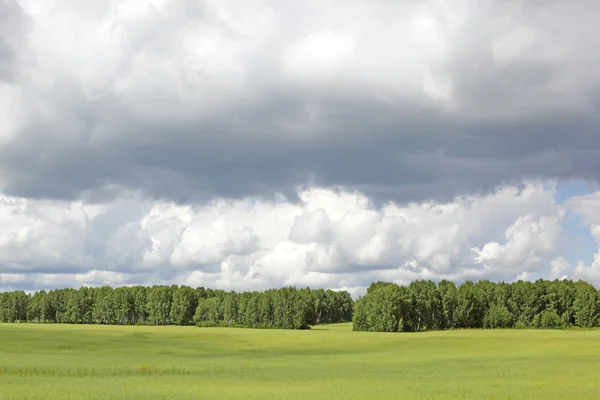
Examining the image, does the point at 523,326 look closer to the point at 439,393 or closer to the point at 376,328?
the point at 376,328

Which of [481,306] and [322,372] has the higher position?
[481,306]

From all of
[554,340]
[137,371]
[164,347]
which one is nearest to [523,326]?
[554,340]

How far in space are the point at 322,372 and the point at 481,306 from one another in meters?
147

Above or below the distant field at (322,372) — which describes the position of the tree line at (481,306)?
above

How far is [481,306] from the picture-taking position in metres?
192

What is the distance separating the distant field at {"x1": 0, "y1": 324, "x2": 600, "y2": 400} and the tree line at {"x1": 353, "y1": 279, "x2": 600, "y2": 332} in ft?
230

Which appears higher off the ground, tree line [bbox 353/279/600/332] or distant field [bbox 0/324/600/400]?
tree line [bbox 353/279/600/332]

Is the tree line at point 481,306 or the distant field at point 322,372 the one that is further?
the tree line at point 481,306

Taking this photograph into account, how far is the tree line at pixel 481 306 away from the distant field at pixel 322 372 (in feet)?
230

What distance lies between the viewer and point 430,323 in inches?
7072

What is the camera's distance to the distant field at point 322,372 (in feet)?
129

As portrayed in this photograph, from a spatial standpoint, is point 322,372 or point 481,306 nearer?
point 322,372

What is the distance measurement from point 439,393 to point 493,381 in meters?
8.61

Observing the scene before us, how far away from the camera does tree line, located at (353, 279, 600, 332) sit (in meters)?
167
